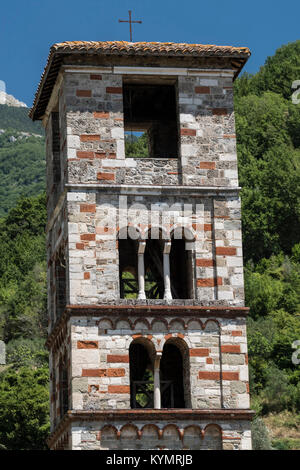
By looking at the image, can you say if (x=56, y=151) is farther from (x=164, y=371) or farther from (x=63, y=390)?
(x=164, y=371)

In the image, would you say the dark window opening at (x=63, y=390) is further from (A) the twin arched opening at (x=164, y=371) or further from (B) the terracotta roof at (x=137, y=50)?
(B) the terracotta roof at (x=137, y=50)

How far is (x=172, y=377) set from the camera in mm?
35281

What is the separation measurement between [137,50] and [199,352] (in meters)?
7.97

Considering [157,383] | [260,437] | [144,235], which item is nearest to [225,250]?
[144,235]

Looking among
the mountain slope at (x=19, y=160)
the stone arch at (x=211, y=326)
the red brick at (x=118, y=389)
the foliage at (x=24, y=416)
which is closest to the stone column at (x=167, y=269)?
the stone arch at (x=211, y=326)

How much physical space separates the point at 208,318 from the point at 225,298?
701 mm

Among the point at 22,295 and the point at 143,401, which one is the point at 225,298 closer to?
the point at 143,401

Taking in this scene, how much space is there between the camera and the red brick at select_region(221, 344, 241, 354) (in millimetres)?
33562

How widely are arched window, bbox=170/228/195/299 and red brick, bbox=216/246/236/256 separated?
0.67 meters

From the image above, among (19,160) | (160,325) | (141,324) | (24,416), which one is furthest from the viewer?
(19,160)

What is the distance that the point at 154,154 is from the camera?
37812 mm

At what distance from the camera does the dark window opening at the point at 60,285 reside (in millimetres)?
36312

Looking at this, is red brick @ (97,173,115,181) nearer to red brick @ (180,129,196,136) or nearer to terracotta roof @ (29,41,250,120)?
red brick @ (180,129,196,136)

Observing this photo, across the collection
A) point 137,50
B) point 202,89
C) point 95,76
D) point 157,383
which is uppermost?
point 137,50
